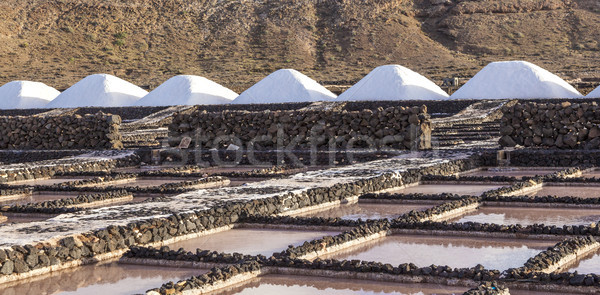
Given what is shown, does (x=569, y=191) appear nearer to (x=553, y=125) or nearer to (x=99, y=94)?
(x=553, y=125)

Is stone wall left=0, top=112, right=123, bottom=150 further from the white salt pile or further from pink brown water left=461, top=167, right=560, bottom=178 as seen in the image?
the white salt pile

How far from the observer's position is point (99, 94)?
98.4 ft

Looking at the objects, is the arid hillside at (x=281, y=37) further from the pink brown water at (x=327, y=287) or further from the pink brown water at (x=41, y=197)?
the pink brown water at (x=327, y=287)

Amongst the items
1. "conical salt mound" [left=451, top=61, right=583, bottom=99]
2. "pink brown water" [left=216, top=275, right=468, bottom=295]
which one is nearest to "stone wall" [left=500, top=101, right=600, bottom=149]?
"pink brown water" [left=216, top=275, right=468, bottom=295]

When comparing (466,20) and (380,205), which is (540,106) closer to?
(380,205)

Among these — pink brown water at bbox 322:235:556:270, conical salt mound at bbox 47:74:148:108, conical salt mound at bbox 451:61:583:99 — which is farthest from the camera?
conical salt mound at bbox 47:74:148:108

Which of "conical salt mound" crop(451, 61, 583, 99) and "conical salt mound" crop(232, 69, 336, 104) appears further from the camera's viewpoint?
"conical salt mound" crop(232, 69, 336, 104)

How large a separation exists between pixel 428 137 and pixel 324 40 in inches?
1436

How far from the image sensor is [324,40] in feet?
162

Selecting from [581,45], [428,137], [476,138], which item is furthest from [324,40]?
[428,137]

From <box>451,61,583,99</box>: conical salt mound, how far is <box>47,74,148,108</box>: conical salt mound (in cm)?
1109

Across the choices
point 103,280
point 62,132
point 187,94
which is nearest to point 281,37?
point 187,94

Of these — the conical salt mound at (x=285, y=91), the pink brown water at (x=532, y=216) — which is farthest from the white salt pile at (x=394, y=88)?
the pink brown water at (x=532, y=216)

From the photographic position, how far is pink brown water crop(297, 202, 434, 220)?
24.6ft
